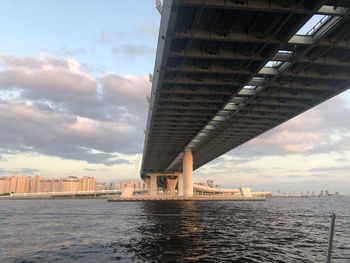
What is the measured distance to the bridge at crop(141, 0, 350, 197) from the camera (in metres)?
24.0

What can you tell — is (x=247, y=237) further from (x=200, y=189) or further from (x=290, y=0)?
(x=200, y=189)

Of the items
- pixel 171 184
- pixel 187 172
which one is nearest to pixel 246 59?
pixel 187 172

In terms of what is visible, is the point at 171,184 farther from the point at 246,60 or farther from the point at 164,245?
the point at 164,245

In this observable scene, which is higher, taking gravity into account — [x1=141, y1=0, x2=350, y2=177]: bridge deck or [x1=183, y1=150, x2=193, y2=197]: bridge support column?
[x1=141, y1=0, x2=350, y2=177]: bridge deck

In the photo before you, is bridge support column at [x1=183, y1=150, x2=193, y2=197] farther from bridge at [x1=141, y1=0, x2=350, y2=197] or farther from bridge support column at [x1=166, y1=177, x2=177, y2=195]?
bridge support column at [x1=166, y1=177, x2=177, y2=195]

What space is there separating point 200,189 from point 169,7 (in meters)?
178

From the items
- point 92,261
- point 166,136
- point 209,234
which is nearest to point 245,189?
point 166,136

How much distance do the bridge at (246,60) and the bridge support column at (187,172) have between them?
103 feet

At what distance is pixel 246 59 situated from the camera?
3148 cm

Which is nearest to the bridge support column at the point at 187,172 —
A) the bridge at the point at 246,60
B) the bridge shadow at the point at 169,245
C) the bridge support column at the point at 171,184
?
the bridge at the point at 246,60

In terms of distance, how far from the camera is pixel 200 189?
645 ft

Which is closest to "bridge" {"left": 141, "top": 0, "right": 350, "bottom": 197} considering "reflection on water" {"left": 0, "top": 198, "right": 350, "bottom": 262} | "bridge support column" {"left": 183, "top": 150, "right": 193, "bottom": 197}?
"reflection on water" {"left": 0, "top": 198, "right": 350, "bottom": 262}

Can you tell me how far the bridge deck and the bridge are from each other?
0.06m

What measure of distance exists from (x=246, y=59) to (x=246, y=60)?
878 millimetres
